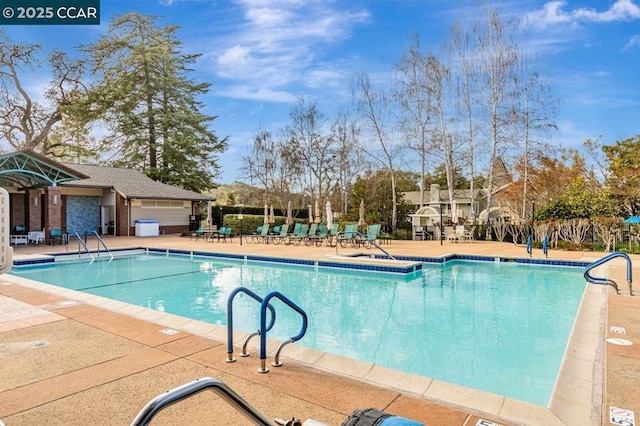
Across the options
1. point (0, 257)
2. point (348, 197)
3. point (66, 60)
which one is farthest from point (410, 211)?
point (66, 60)

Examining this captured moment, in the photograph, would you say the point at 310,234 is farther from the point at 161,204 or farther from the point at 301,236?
the point at 161,204

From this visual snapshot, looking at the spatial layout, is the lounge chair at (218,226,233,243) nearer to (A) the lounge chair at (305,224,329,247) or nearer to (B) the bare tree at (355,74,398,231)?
(A) the lounge chair at (305,224,329,247)

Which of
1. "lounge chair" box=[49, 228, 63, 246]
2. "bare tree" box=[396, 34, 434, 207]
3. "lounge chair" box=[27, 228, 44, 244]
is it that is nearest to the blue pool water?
"lounge chair" box=[49, 228, 63, 246]

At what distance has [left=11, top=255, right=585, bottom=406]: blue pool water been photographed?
197 inches

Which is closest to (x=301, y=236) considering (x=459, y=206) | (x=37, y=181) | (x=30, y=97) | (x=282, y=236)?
(x=282, y=236)

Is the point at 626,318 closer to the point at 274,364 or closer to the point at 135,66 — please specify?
the point at 274,364

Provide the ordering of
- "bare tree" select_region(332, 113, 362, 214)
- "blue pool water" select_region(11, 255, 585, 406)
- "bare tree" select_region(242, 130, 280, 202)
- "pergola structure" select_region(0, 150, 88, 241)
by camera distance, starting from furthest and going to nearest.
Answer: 1. "bare tree" select_region(242, 130, 280, 202)
2. "bare tree" select_region(332, 113, 362, 214)
3. "pergola structure" select_region(0, 150, 88, 241)
4. "blue pool water" select_region(11, 255, 585, 406)

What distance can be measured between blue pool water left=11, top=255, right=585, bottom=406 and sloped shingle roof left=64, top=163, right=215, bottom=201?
10091 millimetres

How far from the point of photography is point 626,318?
5508 millimetres

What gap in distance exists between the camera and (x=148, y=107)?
33.1m

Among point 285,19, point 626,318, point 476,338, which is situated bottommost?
point 476,338

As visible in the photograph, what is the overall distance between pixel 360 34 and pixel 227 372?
1943cm

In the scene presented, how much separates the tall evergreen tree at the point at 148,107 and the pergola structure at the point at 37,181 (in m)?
13.1

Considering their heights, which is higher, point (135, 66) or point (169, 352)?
point (135, 66)
